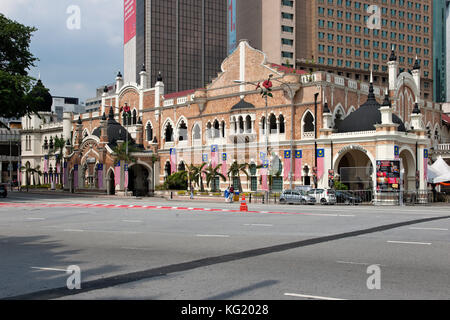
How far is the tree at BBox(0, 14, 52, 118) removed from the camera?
44.8 metres

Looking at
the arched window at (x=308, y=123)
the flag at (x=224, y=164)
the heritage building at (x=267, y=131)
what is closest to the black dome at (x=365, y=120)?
the heritage building at (x=267, y=131)

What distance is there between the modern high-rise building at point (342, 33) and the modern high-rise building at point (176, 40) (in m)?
37.2

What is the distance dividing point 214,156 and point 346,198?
775 inches

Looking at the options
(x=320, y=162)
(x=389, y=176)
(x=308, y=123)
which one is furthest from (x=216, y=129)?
(x=389, y=176)

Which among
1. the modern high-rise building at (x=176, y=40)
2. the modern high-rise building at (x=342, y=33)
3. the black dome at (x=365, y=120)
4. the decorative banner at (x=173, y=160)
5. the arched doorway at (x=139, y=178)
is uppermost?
the modern high-rise building at (x=176, y=40)

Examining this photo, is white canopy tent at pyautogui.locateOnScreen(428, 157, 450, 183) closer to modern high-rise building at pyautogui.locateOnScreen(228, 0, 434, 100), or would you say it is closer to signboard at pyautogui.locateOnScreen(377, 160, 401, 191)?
signboard at pyautogui.locateOnScreen(377, 160, 401, 191)

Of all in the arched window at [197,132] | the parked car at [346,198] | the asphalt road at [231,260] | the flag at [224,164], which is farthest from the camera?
the arched window at [197,132]

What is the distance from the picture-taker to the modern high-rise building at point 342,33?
307 feet

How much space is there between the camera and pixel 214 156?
172ft

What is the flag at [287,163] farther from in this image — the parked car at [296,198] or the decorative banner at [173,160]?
the decorative banner at [173,160]

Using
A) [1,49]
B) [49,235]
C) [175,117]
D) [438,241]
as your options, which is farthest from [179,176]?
[438,241]

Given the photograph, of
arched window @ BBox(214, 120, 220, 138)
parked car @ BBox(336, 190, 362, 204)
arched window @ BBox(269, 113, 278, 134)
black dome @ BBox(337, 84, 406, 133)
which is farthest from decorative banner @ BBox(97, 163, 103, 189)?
parked car @ BBox(336, 190, 362, 204)

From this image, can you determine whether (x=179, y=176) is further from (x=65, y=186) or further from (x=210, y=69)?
(x=210, y=69)
